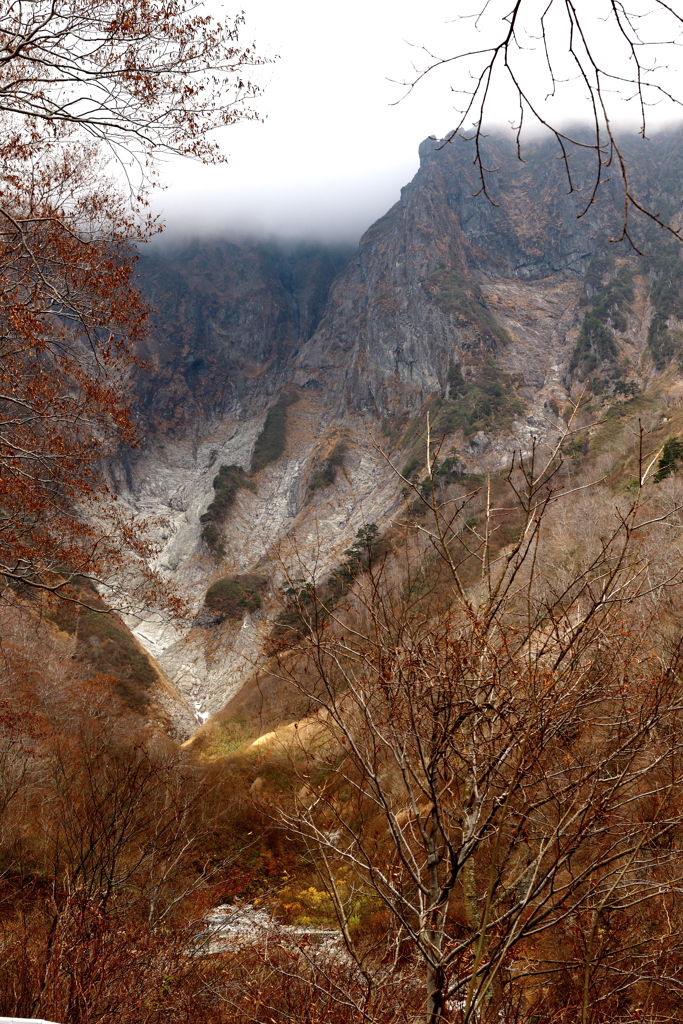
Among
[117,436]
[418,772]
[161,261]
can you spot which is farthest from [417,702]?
[161,261]

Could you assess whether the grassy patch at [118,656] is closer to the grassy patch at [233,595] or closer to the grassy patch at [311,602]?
the grassy patch at [233,595]

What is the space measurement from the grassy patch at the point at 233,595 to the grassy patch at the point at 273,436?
27.9 metres

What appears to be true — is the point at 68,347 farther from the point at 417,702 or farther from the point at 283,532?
the point at 283,532

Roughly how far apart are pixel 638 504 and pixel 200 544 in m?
72.8

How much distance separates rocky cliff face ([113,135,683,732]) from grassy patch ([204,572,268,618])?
37.3 inches

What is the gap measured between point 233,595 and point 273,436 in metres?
38.8

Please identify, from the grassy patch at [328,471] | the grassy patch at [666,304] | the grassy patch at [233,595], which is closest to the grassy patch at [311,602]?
the grassy patch at [233,595]

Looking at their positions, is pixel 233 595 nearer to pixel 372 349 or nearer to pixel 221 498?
pixel 221 498

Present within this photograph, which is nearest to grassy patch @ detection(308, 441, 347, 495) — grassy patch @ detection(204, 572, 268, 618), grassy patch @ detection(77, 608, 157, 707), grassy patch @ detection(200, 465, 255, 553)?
grassy patch @ detection(200, 465, 255, 553)

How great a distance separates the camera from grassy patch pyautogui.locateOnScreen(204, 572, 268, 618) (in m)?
58.5

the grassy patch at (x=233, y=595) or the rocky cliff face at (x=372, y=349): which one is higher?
the rocky cliff face at (x=372, y=349)

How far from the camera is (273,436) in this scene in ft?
303

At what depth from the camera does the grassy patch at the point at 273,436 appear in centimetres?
8844

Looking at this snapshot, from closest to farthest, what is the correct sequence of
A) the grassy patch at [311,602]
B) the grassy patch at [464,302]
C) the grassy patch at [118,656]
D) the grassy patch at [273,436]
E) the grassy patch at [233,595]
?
the grassy patch at [311,602]
the grassy patch at [118,656]
the grassy patch at [233,595]
the grassy patch at [464,302]
the grassy patch at [273,436]
